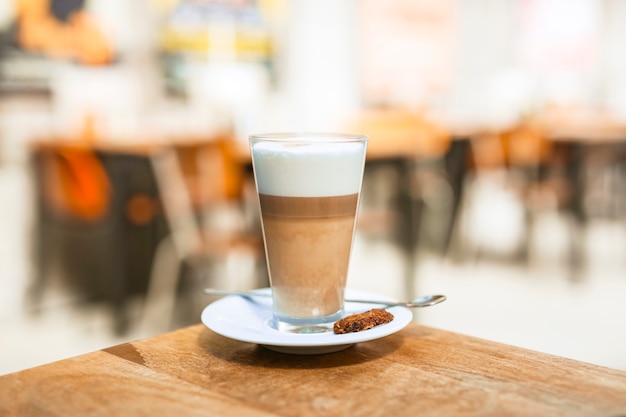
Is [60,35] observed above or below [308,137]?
above

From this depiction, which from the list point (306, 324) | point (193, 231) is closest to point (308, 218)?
point (306, 324)

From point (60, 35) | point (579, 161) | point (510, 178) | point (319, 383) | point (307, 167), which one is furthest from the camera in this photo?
Result: point (510, 178)

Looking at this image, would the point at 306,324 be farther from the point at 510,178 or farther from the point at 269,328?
the point at 510,178

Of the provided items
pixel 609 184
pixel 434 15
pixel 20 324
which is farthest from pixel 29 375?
pixel 434 15

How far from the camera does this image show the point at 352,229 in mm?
796

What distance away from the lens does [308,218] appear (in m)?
0.75

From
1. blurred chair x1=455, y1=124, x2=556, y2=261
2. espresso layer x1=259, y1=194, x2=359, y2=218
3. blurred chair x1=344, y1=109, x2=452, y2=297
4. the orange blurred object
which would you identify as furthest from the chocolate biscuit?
blurred chair x1=455, y1=124, x2=556, y2=261

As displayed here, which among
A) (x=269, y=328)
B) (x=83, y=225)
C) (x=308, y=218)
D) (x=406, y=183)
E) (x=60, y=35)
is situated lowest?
(x=83, y=225)

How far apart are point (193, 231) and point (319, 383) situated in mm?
2801

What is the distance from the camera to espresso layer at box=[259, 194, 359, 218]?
29.6 inches

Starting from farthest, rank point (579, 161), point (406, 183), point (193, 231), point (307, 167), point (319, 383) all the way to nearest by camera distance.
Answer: point (579, 161) < point (406, 183) < point (193, 231) < point (307, 167) < point (319, 383)

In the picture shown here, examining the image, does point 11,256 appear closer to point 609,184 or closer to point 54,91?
point 54,91

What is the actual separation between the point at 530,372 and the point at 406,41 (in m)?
6.40

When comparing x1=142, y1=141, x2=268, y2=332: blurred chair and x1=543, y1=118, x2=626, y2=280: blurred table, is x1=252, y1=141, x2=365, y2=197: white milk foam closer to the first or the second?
x1=142, y1=141, x2=268, y2=332: blurred chair
